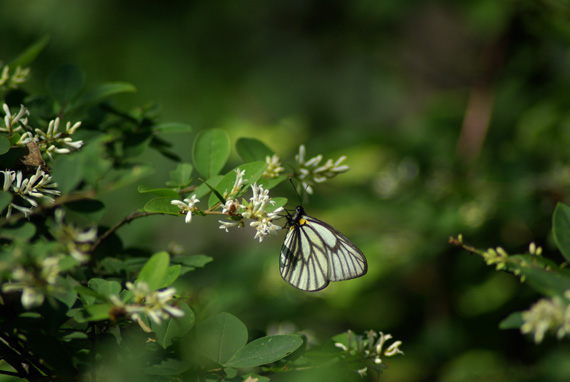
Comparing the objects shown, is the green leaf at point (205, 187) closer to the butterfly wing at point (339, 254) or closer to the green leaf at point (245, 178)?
the green leaf at point (245, 178)

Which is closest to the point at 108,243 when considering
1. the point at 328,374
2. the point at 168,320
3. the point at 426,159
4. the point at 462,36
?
the point at 168,320

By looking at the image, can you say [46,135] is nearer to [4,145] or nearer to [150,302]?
[4,145]

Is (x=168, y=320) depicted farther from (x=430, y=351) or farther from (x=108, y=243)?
(x=430, y=351)

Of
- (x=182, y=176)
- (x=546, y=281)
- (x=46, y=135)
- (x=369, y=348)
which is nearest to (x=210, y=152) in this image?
(x=182, y=176)

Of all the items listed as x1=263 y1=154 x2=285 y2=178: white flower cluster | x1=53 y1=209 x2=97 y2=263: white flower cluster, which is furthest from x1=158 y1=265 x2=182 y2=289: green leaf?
x1=263 y1=154 x2=285 y2=178: white flower cluster

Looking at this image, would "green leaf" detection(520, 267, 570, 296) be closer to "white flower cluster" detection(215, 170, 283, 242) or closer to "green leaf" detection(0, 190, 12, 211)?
"white flower cluster" detection(215, 170, 283, 242)

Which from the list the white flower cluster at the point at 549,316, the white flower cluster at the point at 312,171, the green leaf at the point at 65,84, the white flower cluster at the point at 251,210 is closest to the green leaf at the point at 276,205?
the white flower cluster at the point at 251,210
